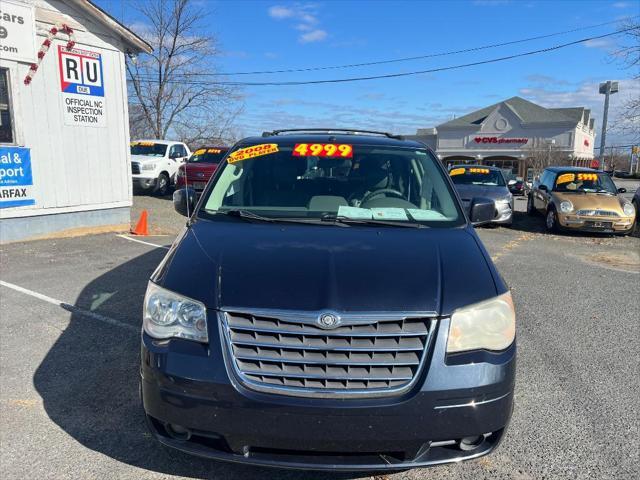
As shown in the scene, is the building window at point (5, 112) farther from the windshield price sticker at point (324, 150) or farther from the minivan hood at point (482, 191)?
the minivan hood at point (482, 191)

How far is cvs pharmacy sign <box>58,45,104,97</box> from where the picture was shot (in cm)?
933

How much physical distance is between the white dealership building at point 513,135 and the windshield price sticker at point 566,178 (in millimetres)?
31994

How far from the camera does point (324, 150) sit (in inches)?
154

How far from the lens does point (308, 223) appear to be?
3242 millimetres

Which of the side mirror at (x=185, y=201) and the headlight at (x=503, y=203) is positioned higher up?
the side mirror at (x=185, y=201)

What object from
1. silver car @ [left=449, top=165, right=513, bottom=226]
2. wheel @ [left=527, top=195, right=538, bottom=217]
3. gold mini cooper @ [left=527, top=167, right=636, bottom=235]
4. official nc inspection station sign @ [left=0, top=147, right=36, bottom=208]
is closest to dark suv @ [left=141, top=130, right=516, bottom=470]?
official nc inspection station sign @ [left=0, top=147, right=36, bottom=208]

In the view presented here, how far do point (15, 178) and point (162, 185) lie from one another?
30.1 ft

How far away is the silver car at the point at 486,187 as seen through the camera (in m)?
12.6

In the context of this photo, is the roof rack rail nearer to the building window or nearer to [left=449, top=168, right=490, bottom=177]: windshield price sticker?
the building window

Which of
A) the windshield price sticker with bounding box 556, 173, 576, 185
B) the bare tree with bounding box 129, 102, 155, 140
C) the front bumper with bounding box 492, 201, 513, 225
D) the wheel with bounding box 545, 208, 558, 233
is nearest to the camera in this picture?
the wheel with bounding box 545, 208, 558, 233

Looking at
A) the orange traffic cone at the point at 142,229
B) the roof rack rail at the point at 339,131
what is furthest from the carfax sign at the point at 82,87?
the roof rack rail at the point at 339,131

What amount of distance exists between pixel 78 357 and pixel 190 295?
7.39 feet

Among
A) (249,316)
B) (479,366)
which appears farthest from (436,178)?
(249,316)

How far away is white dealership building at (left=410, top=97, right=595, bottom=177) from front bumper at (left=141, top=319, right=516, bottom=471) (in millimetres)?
44332
